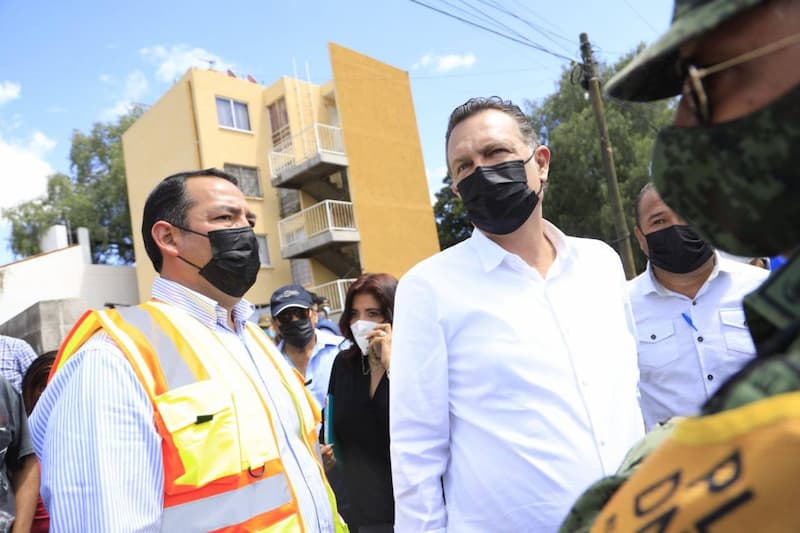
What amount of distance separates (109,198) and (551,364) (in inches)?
1209

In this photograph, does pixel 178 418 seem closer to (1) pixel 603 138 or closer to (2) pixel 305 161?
(1) pixel 603 138

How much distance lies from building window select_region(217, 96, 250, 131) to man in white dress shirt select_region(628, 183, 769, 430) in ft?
64.3

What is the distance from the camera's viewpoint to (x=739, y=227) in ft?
2.83

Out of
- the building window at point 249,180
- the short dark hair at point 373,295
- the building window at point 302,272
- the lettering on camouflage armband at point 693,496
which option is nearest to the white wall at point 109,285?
the building window at point 249,180

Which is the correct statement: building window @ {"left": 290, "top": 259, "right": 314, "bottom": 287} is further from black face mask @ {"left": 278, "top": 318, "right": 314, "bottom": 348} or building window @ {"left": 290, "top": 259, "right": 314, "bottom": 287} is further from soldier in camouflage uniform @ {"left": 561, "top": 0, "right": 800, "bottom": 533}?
soldier in camouflage uniform @ {"left": 561, "top": 0, "right": 800, "bottom": 533}

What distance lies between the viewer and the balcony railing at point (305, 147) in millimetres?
21328

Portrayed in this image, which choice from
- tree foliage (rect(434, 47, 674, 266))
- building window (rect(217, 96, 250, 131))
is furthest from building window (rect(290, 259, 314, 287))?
tree foliage (rect(434, 47, 674, 266))

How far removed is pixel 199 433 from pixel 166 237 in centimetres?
92

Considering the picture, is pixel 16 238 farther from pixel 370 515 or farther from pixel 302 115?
pixel 370 515

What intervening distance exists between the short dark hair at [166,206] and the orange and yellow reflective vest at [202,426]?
42cm

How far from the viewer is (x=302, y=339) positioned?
16.7 ft

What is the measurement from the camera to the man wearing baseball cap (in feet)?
16.4

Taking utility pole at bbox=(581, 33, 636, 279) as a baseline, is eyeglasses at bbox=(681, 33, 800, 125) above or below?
below

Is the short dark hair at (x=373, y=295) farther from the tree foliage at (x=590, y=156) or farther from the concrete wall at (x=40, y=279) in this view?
the tree foliage at (x=590, y=156)
